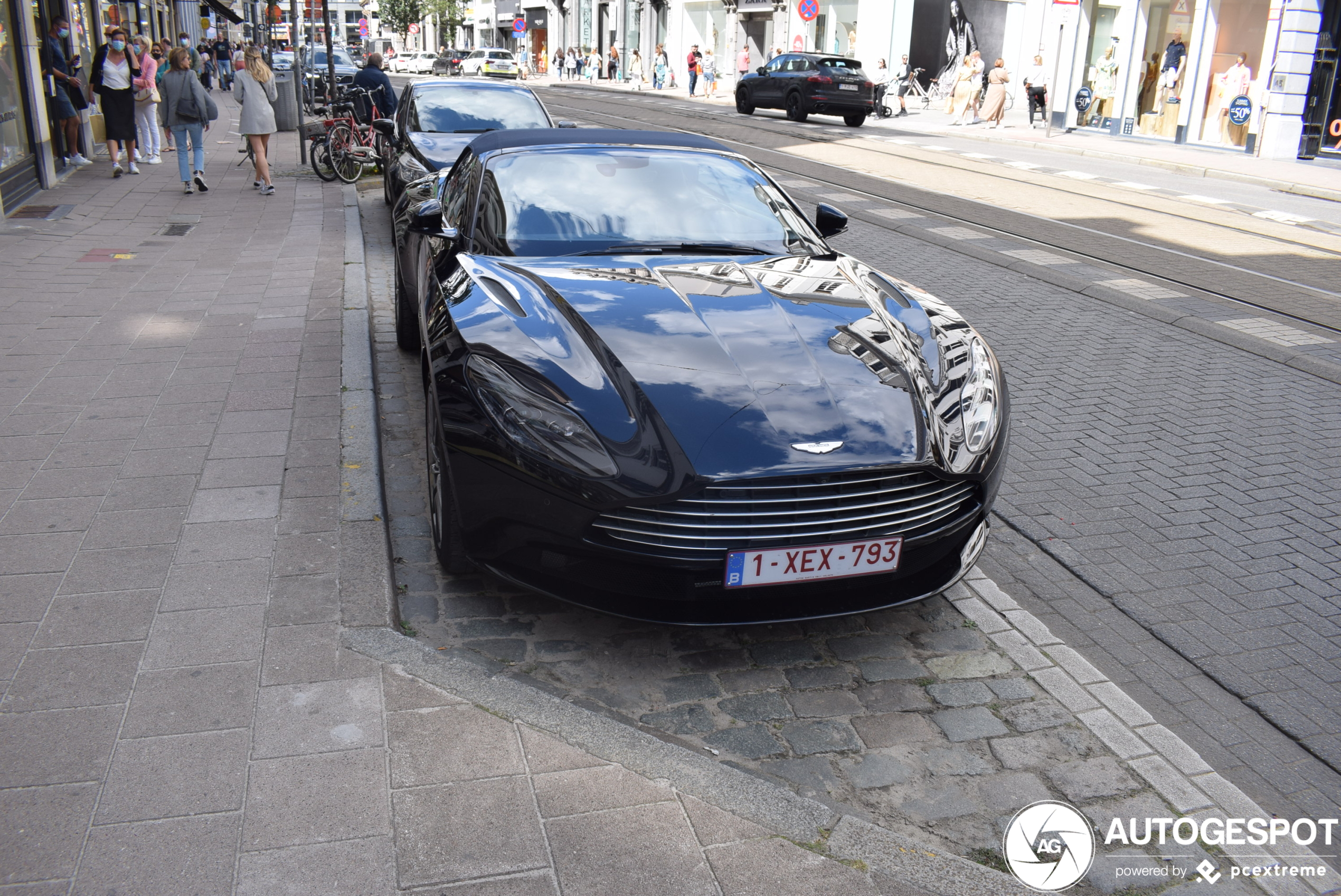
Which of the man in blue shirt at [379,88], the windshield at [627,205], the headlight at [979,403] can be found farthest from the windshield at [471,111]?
the headlight at [979,403]

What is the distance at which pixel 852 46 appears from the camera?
42625 mm

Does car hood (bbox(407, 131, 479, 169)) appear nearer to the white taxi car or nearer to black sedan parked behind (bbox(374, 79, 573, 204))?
black sedan parked behind (bbox(374, 79, 573, 204))

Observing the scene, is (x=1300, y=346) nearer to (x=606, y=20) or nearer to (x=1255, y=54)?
(x=1255, y=54)

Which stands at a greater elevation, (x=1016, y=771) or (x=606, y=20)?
(x=606, y=20)

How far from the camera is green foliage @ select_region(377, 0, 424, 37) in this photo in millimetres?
91500

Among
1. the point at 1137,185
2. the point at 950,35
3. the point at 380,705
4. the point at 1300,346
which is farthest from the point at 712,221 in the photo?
the point at 950,35

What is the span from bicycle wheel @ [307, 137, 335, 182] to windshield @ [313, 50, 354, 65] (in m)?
23.0

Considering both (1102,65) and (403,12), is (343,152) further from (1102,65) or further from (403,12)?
(403,12)

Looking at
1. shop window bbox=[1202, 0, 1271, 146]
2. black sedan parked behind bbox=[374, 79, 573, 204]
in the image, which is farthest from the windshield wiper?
shop window bbox=[1202, 0, 1271, 146]

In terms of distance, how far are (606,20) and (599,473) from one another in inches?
2647

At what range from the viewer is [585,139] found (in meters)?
5.23

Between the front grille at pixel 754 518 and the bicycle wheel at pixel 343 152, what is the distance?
12988 millimetres

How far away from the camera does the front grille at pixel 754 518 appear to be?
3119 millimetres

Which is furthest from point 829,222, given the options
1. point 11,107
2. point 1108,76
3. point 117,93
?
point 1108,76
